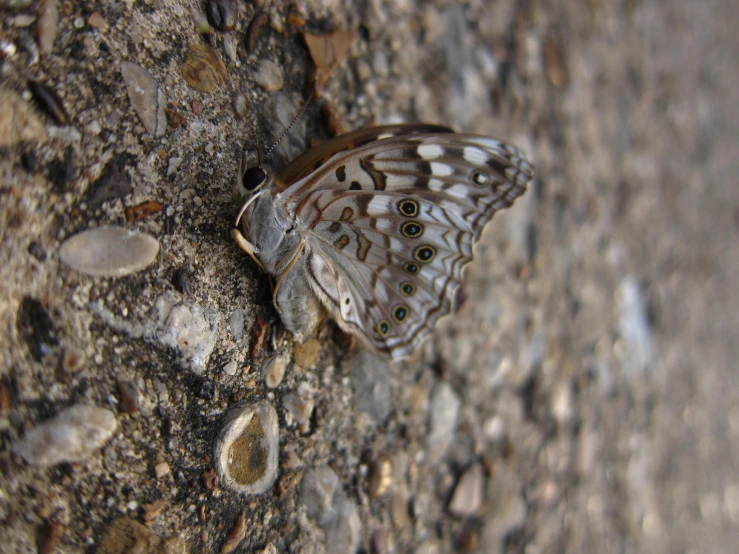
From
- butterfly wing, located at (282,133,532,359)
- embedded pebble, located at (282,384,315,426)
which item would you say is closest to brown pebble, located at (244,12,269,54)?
butterfly wing, located at (282,133,532,359)

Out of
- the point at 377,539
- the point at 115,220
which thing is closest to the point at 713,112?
the point at 377,539

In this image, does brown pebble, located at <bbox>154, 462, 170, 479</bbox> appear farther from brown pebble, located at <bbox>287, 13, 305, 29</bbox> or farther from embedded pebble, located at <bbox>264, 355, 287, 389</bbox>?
brown pebble, located at <bbox>287, 13, 305, 29</bbox>

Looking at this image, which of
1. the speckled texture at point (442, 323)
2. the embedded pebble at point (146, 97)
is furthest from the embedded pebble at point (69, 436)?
the embedded pebble at point (146, 97)

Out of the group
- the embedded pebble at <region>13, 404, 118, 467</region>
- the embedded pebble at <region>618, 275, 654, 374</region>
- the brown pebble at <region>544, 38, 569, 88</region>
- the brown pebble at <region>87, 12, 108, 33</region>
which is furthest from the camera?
the embedded pebble at <region>618, 275, 654, 374</region>

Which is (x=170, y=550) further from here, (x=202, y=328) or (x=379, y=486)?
(x=379, y=486)

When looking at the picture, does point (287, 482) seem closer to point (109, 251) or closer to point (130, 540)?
point (130, 540)

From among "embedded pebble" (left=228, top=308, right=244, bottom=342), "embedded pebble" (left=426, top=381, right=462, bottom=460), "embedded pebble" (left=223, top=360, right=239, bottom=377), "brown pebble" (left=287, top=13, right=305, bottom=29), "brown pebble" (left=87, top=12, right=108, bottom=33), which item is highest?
"brown pebble" (left=87, top=12, right=108, bottom=33)

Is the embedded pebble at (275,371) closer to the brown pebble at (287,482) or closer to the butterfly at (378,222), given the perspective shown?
the butterfly at (378,222)
